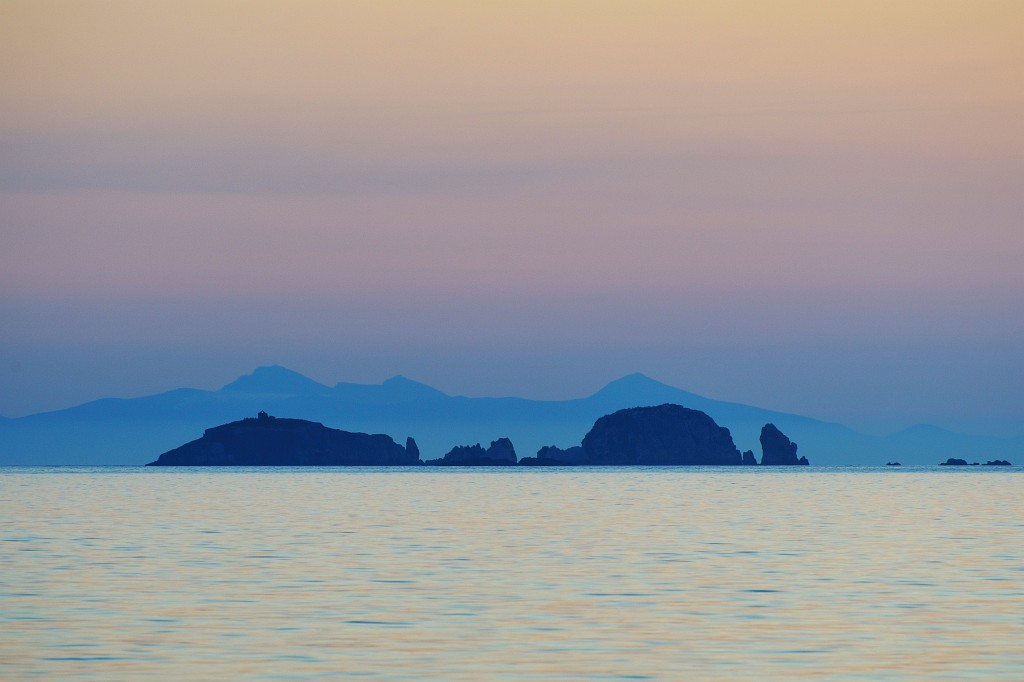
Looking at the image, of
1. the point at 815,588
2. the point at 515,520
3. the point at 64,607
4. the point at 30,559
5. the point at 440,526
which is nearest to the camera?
the point at 64,607

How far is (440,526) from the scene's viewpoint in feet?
228

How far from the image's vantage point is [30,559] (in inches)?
1929

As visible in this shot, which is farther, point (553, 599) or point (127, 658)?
point (553, 599)

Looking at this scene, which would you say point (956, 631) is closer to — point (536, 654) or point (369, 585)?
point (536, 654)

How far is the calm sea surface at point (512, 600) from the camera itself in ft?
90.9

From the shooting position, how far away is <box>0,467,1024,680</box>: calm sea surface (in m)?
27.7

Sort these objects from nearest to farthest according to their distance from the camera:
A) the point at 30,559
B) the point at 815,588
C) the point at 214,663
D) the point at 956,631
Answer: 1. the point at 214,663
2. the point at 956,631
3. the point at 815,588
4. the point at 30,559

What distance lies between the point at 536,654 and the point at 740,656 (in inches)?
149

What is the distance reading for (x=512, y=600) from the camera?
3694cm

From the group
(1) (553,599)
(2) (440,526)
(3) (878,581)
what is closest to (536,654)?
(1) (553,599)

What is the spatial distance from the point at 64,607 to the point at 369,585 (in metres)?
8.21

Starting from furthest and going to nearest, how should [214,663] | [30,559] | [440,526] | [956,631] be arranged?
1. [440,526]
2. [30,559]
3. [956,631]
4. [214,663]

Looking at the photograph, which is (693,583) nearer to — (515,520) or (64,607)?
(64,607)

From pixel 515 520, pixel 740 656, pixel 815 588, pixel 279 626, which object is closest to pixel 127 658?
pixel 279 626
